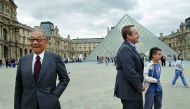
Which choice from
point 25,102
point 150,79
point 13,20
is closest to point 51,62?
point 25,102

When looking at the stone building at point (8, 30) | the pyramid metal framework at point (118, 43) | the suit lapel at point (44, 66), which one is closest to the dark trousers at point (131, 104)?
the suit lapel at point (44, 66)

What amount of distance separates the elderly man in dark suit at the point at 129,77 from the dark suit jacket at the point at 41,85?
80 cm

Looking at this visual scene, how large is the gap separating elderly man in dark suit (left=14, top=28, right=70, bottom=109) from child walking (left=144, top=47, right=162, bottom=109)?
213cm

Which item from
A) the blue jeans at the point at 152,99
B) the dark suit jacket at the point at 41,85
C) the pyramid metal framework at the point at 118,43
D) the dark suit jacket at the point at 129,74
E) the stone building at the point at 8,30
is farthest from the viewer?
the stone building at the point at 8,30

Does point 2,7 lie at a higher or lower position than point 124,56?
higher

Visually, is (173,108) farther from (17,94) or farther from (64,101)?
(17,94)

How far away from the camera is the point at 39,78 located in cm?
287

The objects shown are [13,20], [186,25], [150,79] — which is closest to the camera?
[150,79]

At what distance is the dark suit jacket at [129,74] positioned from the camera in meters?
3.40

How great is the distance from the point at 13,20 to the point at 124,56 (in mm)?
58124

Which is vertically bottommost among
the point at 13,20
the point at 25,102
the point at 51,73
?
the point at 25,102

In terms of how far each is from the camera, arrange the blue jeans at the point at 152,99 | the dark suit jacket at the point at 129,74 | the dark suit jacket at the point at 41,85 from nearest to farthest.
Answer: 1. the dark suit jacket at the point at 41,85
2. the dark suit jacket at the point at 129,74
3. the blue jeans at the point at 152,99

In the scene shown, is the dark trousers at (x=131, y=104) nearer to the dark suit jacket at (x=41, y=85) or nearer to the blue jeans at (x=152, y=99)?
the dark suit jacket at (x=41, y=85)

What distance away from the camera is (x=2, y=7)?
5503 cm
